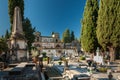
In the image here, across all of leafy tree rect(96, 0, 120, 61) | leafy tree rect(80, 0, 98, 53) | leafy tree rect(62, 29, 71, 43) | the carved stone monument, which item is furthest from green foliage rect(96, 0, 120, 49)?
leafy tree rect(62, 29, 71, 43)

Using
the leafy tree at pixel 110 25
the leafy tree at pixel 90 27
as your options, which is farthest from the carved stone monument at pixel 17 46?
the leafy tree at pixel 90 27

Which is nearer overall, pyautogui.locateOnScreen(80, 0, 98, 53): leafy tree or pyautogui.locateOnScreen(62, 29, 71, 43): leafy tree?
pyautogui.locateOnScreen(80, 0, 98, 53): leafy tree

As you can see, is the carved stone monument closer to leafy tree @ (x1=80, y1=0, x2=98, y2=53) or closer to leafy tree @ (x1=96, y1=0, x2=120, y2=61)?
leafy tree @ (x1=96, y1=0, x2=120, y2=61)

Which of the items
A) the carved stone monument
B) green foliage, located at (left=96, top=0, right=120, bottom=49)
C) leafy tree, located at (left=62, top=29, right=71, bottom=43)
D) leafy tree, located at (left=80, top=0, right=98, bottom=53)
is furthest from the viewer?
leafy tree, located at (left=62, top=29, right=71, bottom=43)

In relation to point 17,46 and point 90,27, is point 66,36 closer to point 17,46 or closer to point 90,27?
point 90,27

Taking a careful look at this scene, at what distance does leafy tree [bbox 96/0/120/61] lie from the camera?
28125 mm

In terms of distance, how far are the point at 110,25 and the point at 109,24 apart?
Result: 9.6 inches

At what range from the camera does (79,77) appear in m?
11.2

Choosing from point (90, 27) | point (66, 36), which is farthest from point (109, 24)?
point (66, 36)

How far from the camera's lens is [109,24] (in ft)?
94.9

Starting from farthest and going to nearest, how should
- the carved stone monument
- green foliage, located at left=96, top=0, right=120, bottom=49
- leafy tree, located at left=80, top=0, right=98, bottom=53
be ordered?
leafy tree, located at left=80, top=0, right=98, bottom=53 < green foliage, located at left=96, top=0, right=120, bottom=49 < the carved stone monument

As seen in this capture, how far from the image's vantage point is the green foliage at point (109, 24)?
2812 cm

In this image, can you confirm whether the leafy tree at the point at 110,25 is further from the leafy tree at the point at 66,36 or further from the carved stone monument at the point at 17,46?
the leafy tree at the point at 66,36

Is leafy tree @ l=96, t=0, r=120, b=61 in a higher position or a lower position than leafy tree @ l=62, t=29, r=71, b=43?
lower
